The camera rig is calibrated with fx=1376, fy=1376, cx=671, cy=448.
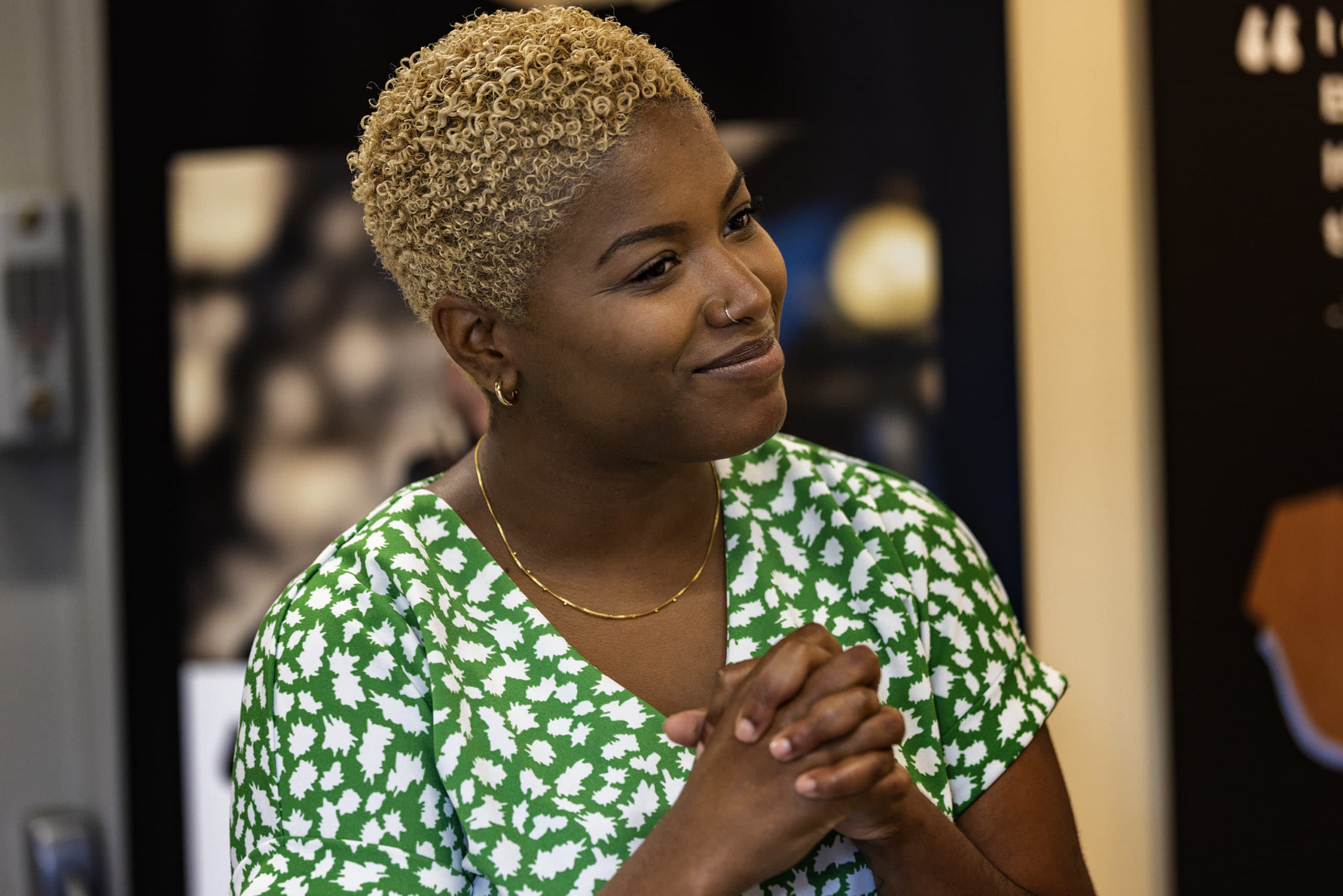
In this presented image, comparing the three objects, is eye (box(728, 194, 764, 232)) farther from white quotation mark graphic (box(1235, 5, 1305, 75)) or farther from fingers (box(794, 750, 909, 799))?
white quotation mark graphic (box(1235, 5, 1305, 75))

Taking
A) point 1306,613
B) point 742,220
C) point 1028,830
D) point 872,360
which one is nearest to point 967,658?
point 1028,830

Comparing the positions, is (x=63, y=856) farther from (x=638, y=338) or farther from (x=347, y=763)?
(x=638, y=338)

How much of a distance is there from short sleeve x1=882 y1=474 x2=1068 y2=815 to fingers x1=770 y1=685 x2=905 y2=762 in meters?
0.21

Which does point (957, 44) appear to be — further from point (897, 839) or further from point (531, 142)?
point (897, 839)

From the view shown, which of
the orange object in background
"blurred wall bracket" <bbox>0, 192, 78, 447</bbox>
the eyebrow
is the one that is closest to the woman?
the eyebrow

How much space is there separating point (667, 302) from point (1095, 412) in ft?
5.19

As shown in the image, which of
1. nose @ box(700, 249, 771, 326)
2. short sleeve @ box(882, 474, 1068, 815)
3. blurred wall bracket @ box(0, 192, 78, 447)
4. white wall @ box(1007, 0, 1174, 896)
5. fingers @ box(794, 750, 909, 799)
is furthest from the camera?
white wall @ box(1007, 0, 1174, 896)

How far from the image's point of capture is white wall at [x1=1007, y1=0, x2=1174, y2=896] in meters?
2.57

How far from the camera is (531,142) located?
4.23ft

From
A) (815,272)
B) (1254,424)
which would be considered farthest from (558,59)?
(1254,424)

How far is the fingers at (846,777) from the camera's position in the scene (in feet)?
3.82

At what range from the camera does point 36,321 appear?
2514mm

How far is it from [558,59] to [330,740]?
671 millimetres

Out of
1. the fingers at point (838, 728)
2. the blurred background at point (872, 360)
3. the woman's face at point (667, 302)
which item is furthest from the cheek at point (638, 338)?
the blurred background at point (872, 360)
